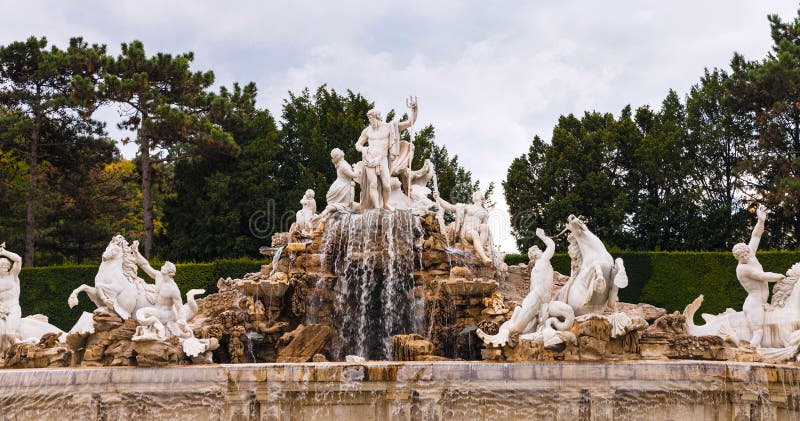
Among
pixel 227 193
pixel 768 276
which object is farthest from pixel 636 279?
pixel 227 193

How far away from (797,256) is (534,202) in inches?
533

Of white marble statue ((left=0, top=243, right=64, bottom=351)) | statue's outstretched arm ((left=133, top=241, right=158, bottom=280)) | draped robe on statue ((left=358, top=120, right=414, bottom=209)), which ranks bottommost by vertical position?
white marble statue ((left=0, top=243, right=64, bottom=351))

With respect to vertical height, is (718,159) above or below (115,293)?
above

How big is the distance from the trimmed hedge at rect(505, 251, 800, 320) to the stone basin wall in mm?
12168

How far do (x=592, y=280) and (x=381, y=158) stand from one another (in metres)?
7.95

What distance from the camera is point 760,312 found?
13.5m

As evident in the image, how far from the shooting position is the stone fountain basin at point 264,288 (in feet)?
55.8

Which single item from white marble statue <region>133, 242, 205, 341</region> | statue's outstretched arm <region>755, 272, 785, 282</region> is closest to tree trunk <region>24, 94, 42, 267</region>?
white marble statue <region>133, 242, 205, 341</region>

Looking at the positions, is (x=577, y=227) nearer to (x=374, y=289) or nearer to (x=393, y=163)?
(x=374, y=289)

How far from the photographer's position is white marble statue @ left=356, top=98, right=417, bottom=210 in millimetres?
20391

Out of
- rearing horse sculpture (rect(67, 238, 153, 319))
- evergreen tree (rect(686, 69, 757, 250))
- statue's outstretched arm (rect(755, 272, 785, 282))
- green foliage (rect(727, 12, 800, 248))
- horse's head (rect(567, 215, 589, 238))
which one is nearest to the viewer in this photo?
statue's outstretched arm (rect(755, 272, 785, 282))

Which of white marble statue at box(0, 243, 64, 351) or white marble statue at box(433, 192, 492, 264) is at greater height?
white marble statue at box(433, 192, 492, 264)

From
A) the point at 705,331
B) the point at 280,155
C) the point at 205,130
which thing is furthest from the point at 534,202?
the point at 705,331

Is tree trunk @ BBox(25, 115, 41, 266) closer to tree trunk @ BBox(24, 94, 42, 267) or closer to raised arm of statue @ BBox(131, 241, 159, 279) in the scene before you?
tree trunk @ BBox(24, 94, 42, 267)
